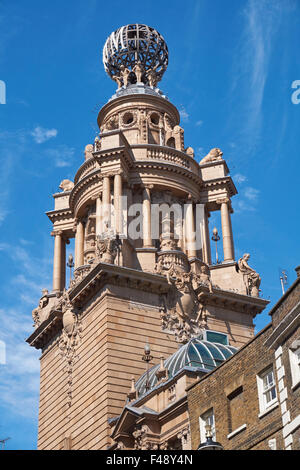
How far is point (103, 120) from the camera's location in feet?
244

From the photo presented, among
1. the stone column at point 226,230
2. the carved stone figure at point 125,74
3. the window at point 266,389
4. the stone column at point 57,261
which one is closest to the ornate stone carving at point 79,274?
the stone column at point 57,261

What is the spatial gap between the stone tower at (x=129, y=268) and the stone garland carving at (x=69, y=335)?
74 millimetres

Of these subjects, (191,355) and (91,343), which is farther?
(91,343)

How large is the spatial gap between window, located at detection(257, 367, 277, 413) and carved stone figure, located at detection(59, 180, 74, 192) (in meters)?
41.8

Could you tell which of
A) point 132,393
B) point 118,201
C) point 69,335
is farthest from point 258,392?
point 118,201

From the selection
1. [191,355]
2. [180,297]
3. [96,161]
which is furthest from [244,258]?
[191,355]

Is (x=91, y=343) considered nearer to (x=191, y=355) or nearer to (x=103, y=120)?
(x=191, y=355)

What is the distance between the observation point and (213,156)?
73.2 metres

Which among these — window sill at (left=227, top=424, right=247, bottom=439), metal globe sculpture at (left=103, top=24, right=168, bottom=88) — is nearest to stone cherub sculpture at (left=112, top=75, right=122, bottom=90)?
metal globe sculpture at (left=103, top=24, right=168, bottom=88)

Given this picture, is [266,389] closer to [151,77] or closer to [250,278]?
[250,278]

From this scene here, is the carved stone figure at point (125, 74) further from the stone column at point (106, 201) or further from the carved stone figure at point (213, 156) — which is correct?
the stone column at point (106, 201)

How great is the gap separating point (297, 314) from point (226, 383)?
23.2 ft

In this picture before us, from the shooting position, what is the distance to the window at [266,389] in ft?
117

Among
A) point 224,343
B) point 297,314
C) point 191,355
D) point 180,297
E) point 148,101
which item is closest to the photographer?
point 297,314
